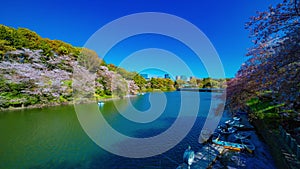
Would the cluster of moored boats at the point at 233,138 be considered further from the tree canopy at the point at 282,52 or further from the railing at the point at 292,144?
the tree canopy at the point at 282,52

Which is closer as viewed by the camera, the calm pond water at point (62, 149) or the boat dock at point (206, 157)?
the boat dock at point (206, 157)

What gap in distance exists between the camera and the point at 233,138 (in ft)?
24.1

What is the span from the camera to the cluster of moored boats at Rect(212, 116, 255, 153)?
5.66 m

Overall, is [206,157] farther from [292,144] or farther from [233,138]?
[233,138]

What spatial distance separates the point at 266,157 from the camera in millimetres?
5289

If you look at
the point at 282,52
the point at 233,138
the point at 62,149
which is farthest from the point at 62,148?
the point at 233,138

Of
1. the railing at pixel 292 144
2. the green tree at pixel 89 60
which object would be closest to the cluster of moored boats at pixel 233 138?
the railing at pixel 292 144

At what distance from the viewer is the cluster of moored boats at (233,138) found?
5.66m

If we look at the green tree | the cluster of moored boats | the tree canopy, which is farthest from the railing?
the green tree

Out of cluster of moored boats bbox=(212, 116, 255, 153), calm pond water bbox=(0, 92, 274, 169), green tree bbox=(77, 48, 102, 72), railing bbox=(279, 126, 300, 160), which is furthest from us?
green tree bbox=(77, 48, 102, 72)

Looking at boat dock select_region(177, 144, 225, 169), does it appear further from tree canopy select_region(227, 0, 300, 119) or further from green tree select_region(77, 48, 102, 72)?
green tree select_region(77, 48, 102, 72)

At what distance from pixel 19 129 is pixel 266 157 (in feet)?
39.4

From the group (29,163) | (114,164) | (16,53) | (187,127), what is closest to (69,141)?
(29,163)

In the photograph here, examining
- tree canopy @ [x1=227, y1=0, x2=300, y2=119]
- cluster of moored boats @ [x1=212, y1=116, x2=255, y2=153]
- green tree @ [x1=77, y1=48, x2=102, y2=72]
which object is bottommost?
cluster of moored boats @ [x1=212, y1=116, x2=255, y2=153]
